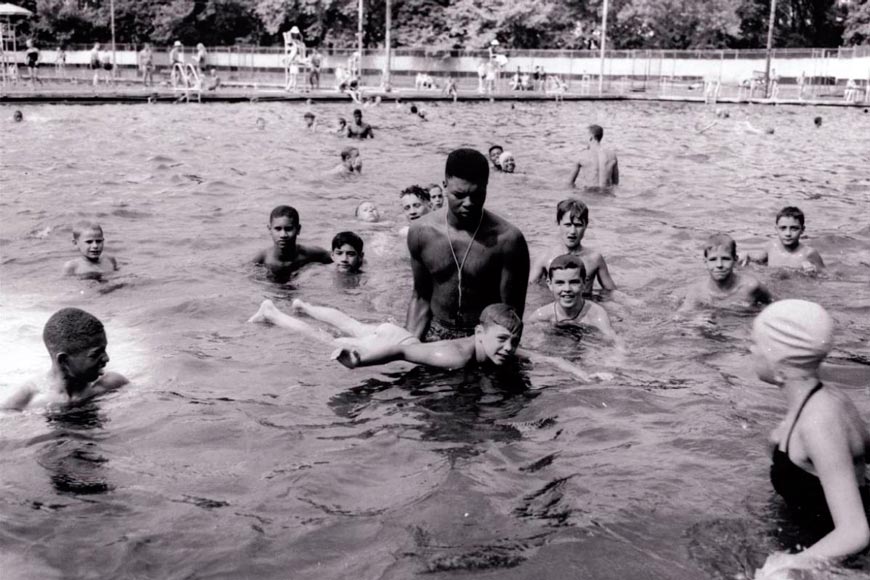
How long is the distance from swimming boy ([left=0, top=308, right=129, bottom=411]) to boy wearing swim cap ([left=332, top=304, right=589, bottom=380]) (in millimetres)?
1438

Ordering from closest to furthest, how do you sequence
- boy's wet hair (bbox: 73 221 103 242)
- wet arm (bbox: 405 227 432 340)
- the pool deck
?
wet arm (bbox: 405 227 432 340) → boy's wet hair (bbox: 73 221 103 242) → the pool deck

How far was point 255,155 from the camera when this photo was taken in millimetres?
20766

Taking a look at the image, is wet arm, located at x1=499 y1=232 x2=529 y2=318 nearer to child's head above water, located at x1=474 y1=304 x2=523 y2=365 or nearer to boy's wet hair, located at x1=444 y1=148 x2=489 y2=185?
child's head above water, located at x1=474 y1=304 x2=523 y2=365

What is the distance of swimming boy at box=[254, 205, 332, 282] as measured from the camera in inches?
378

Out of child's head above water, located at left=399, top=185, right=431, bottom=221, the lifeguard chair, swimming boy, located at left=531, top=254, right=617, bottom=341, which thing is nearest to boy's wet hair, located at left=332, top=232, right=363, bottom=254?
child's head above water, located at left=399, top=185, right=431, bottom=221

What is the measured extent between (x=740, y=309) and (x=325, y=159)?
13403mm

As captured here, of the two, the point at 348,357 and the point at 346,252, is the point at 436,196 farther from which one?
the point at 348,357

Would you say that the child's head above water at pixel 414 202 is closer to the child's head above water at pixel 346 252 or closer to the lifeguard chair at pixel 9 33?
the child's head above water at pixel 346 252

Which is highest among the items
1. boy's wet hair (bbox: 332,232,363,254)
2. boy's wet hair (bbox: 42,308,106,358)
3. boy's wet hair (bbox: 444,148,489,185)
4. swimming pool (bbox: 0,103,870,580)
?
boy's wet hair (bbox: 444,148,489,185)

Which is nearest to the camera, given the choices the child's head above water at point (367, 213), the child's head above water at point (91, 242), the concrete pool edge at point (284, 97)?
the child's head above water at point (91, 242)

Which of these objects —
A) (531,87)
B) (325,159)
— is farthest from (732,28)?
(325,159)

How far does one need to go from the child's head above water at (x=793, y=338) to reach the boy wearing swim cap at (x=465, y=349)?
2.12m

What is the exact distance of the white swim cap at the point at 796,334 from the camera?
12.2 ft

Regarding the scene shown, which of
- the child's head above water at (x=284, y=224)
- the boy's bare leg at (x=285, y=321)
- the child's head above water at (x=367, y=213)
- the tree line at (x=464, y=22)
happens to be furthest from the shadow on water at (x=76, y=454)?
the tree line at (x=464, y=22)
